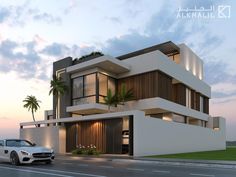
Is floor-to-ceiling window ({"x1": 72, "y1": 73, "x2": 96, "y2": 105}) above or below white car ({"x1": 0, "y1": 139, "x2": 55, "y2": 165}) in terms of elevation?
above

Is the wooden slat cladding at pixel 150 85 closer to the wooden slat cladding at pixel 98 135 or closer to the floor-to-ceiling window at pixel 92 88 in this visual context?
the floor-to-ceiling window at pixel 92 88

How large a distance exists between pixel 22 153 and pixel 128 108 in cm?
1847

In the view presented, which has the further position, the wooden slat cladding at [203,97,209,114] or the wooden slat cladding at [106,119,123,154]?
the wooden slat cladding at [203,97,209,114]

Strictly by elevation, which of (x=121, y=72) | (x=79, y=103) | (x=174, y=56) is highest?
(x=174, y=56)

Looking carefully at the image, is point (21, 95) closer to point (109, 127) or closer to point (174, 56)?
point (174, 56)

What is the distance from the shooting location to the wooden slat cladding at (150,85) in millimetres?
33469

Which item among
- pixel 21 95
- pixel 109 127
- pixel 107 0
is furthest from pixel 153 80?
pixel 21 95

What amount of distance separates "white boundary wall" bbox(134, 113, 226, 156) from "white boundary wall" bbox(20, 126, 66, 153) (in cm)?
983

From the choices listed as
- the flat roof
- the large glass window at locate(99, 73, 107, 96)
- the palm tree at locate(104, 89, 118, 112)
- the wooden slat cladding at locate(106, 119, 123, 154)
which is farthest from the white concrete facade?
the flat roof

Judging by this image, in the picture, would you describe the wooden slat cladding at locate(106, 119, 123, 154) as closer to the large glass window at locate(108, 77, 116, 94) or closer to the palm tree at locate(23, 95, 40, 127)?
the large glass window at locate(108, 77, 116, 94)

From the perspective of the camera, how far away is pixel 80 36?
38562 mm

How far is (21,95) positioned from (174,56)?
2609 centimetres

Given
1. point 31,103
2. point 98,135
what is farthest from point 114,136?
point 31,103

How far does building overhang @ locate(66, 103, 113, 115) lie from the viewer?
3338cm
